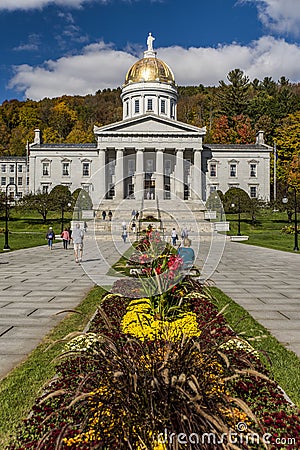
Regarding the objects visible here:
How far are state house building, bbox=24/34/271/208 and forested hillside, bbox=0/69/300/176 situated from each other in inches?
314

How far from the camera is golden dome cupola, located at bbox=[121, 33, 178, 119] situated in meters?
78.2

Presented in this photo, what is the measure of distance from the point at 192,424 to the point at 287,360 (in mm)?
3435

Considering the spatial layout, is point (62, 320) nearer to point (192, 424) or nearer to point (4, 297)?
point (4, 297)

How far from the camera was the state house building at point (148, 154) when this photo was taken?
68.8 metres

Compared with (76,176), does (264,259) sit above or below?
below

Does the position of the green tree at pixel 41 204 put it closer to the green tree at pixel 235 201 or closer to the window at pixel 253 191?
the green tree at pixel 235 201

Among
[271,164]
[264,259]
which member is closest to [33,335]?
[264,259]

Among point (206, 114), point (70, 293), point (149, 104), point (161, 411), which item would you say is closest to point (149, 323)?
point (161, 411)

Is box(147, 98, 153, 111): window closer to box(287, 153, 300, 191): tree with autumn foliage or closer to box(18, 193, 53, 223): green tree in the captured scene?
box(287, 153, 300, 191): tree with autumn foliage

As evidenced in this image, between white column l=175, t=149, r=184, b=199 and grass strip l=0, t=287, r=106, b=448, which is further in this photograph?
white column l=175, t=149, r=184, b=199

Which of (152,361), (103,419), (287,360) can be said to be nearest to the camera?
(103,419)

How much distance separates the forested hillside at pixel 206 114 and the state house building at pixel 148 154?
7.99 m

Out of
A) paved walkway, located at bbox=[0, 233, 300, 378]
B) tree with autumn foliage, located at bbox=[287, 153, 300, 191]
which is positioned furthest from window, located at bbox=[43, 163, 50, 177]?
paved walkway, located at bbox=[0, 233, 300, 378]

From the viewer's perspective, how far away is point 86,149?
76.2 meters
